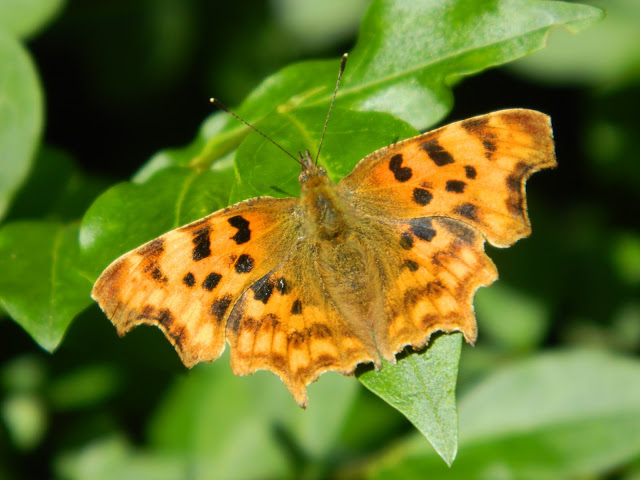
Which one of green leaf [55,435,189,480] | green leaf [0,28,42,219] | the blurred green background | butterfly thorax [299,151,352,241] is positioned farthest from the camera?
green leaf [55,435,189,480]

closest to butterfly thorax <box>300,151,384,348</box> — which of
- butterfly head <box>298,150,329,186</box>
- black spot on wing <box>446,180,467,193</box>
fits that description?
butterfly head <box>298,150,329,186</box>

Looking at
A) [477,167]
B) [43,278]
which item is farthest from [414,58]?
[43,278]

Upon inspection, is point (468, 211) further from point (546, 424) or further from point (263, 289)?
point (546, 424)

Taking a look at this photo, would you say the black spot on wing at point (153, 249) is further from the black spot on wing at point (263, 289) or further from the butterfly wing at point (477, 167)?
the butterfly wing at point (477, 167)

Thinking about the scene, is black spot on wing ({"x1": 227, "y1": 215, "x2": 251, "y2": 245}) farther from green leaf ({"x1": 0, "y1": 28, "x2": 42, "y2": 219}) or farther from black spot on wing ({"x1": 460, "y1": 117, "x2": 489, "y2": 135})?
green leaf ({"x1": 0, "y1": 28, "x2": 42, "y2": 219})

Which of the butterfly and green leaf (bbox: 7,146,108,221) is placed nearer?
the butterfly

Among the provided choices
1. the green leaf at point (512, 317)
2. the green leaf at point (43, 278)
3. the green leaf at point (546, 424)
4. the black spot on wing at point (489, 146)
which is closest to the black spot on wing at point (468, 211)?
the black spot on wing at point (489, 146)
